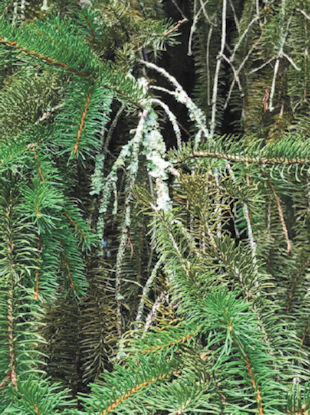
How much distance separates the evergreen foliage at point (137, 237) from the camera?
43 centimetres

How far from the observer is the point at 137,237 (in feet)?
2.53

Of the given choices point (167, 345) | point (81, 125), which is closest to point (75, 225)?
point (81, 125)

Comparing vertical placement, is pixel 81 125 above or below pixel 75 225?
above

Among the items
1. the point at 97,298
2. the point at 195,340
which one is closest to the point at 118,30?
the point at 97,298

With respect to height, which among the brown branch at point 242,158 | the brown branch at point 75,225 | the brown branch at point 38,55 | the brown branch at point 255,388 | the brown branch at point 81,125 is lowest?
the brown branch at point 255,388

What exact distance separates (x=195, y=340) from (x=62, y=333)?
0.30 meters

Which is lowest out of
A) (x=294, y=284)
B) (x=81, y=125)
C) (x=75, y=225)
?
(x=294, y=284)

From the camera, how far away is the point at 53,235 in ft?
1.98

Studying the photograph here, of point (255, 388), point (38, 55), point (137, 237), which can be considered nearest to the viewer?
point (255, 388)

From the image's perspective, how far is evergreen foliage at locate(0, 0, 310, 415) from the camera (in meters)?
0.43

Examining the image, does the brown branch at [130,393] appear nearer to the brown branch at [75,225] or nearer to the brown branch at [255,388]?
the brown branch at [255,388]

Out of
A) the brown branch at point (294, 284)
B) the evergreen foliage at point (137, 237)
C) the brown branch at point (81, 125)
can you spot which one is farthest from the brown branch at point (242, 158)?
the brown branch at point (294, 284)

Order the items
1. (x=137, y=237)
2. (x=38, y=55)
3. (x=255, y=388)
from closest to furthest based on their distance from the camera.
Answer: (x=255, y=388), (x=38, y=55), (x=137, y=237)

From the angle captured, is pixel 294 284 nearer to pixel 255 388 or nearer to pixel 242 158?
pixel 242 158
